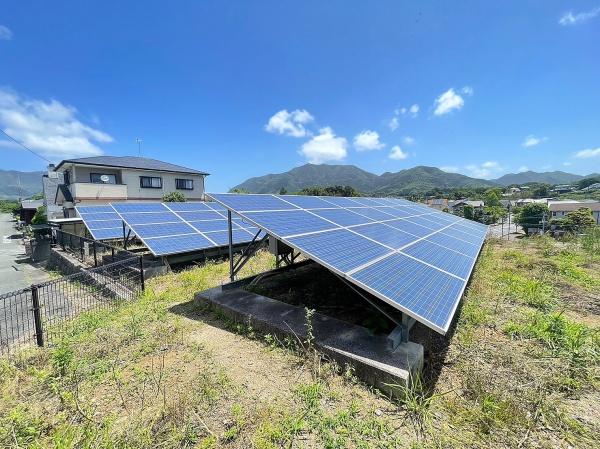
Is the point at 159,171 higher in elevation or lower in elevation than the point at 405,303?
higher

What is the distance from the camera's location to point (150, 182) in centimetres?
2836

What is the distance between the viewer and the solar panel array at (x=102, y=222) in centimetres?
1170

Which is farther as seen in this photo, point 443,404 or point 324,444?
point 443,404

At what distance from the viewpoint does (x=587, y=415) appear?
3.17 m

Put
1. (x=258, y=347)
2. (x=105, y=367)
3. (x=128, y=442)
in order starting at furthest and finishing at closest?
(x=258, y=347)
(x=105, y=367)
(x=128, y=442)

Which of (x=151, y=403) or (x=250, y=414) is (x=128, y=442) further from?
(x=250, y=414)

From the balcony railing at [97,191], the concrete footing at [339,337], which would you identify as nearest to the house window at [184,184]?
the balcony railing at [97,191]

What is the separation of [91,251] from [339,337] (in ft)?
41.3

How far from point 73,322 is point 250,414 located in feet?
18.0

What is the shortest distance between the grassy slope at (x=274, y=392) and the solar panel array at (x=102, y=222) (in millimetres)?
7084

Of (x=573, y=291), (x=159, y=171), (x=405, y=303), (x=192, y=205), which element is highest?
(x=159, y=171)

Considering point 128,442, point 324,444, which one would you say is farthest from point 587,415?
point 128,442

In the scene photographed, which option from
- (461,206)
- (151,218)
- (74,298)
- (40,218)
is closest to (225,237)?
(151,218)

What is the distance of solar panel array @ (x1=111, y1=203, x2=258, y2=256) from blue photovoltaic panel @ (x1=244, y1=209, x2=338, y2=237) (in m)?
5.55
